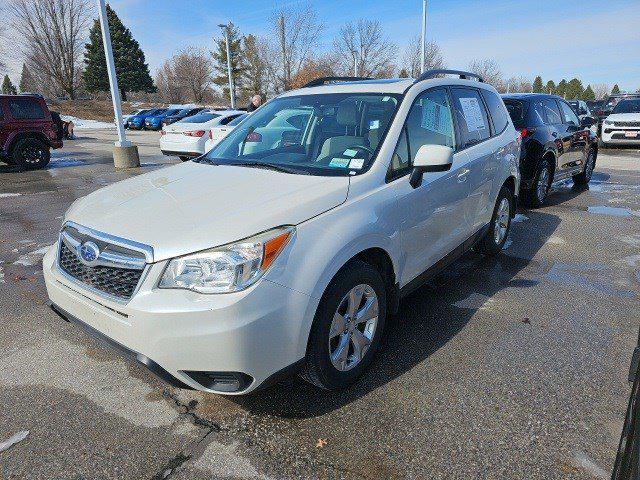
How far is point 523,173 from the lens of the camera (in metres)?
7.35

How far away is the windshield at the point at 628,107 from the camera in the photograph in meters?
16.7

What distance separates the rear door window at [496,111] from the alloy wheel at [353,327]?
2.84 m

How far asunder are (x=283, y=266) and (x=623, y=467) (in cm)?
149

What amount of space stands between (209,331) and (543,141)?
264 inches

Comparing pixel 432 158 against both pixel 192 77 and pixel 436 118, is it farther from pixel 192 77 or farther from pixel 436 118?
pixel 192 77

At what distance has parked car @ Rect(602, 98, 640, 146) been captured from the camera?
15641 millimetres

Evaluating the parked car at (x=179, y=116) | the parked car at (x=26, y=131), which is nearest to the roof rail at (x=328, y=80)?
the parked car at (x=26, y=131)

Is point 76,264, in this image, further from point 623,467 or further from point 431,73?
point 431,73

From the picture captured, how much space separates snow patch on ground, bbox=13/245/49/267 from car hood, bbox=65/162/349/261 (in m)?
2.66

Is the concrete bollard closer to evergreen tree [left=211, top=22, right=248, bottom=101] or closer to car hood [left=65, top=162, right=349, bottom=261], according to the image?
car hood [left=65, top=162, right=349, bottom=261]

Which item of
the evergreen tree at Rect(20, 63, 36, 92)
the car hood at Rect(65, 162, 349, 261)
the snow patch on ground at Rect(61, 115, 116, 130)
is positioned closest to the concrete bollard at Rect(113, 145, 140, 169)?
the car hood at Rect(65, 162, 349, 261)

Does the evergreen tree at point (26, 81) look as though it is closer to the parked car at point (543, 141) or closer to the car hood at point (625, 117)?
the car hood at point (625, 117)

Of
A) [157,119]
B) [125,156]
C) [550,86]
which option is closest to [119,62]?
[157,119]

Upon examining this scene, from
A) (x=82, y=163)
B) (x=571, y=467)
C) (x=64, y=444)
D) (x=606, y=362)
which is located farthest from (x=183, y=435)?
(x=82, y=163)
